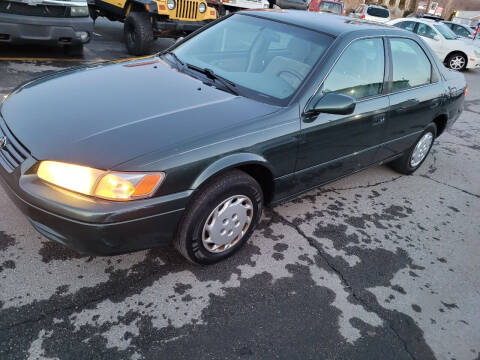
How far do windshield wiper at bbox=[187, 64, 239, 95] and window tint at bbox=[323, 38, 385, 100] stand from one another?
0.66 metres

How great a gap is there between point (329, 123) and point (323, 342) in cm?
152

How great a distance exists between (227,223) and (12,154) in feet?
4.33

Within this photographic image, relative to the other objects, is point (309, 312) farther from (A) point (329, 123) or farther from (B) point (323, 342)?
(A) point (329, 123)

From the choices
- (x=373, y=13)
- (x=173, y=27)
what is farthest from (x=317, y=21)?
(x=373, y=13)

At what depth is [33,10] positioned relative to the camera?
5590 millimetres

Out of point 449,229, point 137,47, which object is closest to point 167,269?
point 449,229

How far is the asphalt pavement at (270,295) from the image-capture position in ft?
6.64

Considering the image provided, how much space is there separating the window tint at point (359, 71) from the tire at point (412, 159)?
1.28 meters

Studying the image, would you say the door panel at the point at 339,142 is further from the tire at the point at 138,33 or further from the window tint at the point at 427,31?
the window tint at the point at 427,31

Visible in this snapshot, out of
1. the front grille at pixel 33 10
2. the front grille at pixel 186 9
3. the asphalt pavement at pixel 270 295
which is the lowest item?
the asphalt pavement at pixel 270 295

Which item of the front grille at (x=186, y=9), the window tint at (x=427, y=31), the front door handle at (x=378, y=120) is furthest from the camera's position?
the window tint at (x=427, y=31)

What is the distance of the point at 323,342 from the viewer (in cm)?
217

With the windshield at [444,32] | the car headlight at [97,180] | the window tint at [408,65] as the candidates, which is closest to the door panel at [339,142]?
the window tint at [408,65]

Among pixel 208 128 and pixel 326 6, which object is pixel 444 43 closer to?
pixel 326 6
